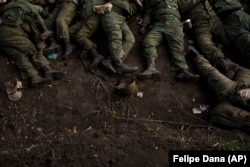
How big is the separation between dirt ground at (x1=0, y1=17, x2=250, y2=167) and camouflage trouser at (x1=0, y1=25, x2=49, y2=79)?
209mm

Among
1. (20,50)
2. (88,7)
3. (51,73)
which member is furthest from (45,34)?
(88,7)

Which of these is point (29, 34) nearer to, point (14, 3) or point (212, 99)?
point (14, 3)

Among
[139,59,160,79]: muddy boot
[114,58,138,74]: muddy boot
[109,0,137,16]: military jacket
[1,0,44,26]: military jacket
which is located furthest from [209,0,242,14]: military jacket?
[1,0,44,26]: military jacket

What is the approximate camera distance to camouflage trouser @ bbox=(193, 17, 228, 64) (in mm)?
6715

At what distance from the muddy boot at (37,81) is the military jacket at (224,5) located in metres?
3.39

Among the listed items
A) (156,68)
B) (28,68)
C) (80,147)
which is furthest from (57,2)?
(80,147)

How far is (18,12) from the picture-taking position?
6.44m

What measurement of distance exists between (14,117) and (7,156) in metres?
1.02

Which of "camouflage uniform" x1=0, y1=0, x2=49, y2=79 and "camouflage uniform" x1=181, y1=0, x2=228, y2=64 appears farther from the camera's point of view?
"camouflage uniform" x1=181, y1=0, x2=228, y2=64

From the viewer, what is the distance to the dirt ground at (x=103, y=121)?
4.83 m

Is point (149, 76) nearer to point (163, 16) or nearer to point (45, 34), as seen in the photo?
point (163, 16)

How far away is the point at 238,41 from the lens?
21.7ft

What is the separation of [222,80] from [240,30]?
120 cm

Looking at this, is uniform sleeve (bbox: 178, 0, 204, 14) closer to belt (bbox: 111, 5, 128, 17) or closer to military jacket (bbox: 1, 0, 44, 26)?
belt (bbox: 111, 5, 128, 17)
